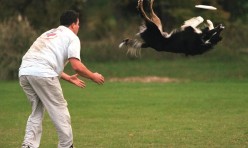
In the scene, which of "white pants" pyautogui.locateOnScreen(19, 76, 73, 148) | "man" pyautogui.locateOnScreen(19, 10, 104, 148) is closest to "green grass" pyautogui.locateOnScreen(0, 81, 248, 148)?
"white pants" pyautogui.locateOnScreen(19, 76, 73, 148)

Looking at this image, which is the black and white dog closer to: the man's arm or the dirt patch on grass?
the man's arm

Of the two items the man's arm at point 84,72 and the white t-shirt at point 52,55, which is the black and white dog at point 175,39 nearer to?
the man's arm at point 84,72

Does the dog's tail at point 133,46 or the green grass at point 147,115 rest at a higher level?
the dog's tail at point 133,46

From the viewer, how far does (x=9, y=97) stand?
2064 centimetres

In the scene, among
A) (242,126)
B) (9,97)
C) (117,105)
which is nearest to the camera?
(242,126)

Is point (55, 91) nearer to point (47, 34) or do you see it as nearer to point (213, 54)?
point (47, 34)

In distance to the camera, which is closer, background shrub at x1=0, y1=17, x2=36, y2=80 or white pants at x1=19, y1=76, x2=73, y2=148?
white pants at x1=19, y1=76, x2=73, y2=148

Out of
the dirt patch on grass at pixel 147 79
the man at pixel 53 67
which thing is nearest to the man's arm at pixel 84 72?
the man at pixel 53 67

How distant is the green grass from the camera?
12.1 m

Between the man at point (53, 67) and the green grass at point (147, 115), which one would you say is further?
the green grass at point (147, 115)

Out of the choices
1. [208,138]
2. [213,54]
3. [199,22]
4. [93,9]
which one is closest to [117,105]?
[208,138]

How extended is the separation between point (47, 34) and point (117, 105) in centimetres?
846

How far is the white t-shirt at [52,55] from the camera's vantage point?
31.5ft

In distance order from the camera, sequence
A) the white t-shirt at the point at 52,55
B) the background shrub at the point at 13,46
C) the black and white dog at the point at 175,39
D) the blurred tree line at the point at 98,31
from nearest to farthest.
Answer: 1. the white t-shirt at the point at 52,55
2. the black and white dog at the point at 175,39
3. the background shrub at the point at 13,46
4. the blurred tree line at the point at 98,31
